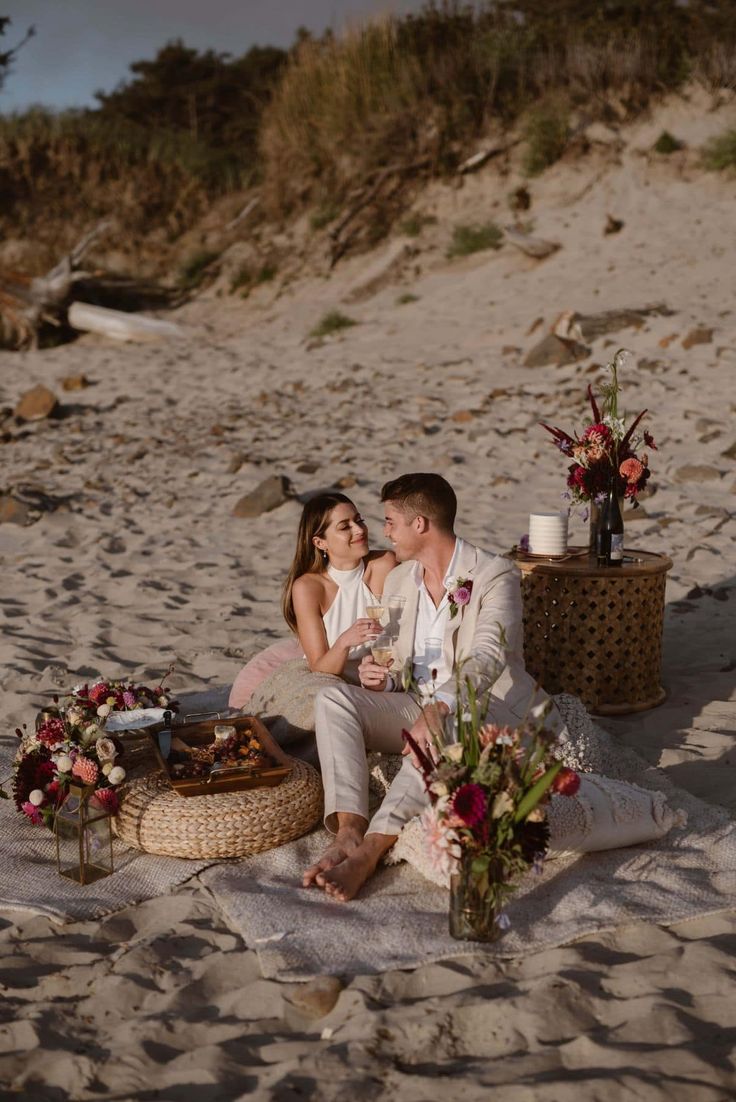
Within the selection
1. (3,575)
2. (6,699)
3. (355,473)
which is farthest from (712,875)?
(355,473)

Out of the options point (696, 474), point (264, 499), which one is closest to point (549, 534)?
point (696, 474)

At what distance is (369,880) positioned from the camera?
393 cm

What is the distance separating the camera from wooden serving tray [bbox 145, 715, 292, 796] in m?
4.15

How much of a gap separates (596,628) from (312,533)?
4.96 feet

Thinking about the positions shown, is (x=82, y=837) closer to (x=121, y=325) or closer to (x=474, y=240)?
(x=121, y=325)

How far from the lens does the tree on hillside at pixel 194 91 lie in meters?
27.5

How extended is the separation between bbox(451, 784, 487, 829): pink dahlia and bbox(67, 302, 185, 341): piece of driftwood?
1506 centimetres

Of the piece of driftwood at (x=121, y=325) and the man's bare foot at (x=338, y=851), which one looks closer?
the man's bare foot at (x=338, y=851)

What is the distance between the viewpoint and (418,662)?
4633 mm

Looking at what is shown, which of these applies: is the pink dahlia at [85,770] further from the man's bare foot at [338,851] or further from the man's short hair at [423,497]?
the man's short hair at [423,497]

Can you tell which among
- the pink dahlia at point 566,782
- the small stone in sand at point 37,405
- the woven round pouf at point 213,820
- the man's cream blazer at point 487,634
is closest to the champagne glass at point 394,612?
the man's cream blazer at point 487,634

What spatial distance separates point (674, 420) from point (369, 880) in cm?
741

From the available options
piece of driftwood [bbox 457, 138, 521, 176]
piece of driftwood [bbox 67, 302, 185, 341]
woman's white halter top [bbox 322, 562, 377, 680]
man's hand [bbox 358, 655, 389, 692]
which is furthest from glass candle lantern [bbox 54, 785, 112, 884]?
piece of driftwood [bbox 457, 138, 521, 176]

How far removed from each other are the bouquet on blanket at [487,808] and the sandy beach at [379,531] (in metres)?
0.26
